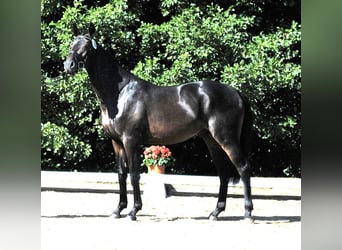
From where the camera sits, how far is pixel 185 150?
33.8ft

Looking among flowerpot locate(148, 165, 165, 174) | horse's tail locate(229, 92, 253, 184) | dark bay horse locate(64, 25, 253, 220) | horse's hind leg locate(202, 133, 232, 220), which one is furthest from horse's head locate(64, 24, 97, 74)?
flowerpot locate(148, 165, 165, 174)

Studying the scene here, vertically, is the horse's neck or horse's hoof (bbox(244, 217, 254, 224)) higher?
the horse's neck

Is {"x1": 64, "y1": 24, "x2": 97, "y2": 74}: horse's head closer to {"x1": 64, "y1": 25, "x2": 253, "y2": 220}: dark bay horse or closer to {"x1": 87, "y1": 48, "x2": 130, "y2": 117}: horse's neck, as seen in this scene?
{"x1": 64, "y1": 25, "x2": 253, "y2": 220}: dark bay horse

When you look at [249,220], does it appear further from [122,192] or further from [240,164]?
[122,192]

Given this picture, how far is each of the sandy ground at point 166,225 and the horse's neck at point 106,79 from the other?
1357mm

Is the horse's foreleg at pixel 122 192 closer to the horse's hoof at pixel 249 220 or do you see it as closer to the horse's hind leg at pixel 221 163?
the horse's hind leg at pixel 221 163

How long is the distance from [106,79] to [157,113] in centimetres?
71

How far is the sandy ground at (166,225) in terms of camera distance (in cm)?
484

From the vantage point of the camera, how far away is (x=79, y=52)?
6.17 m

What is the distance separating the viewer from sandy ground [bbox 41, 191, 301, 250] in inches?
190
